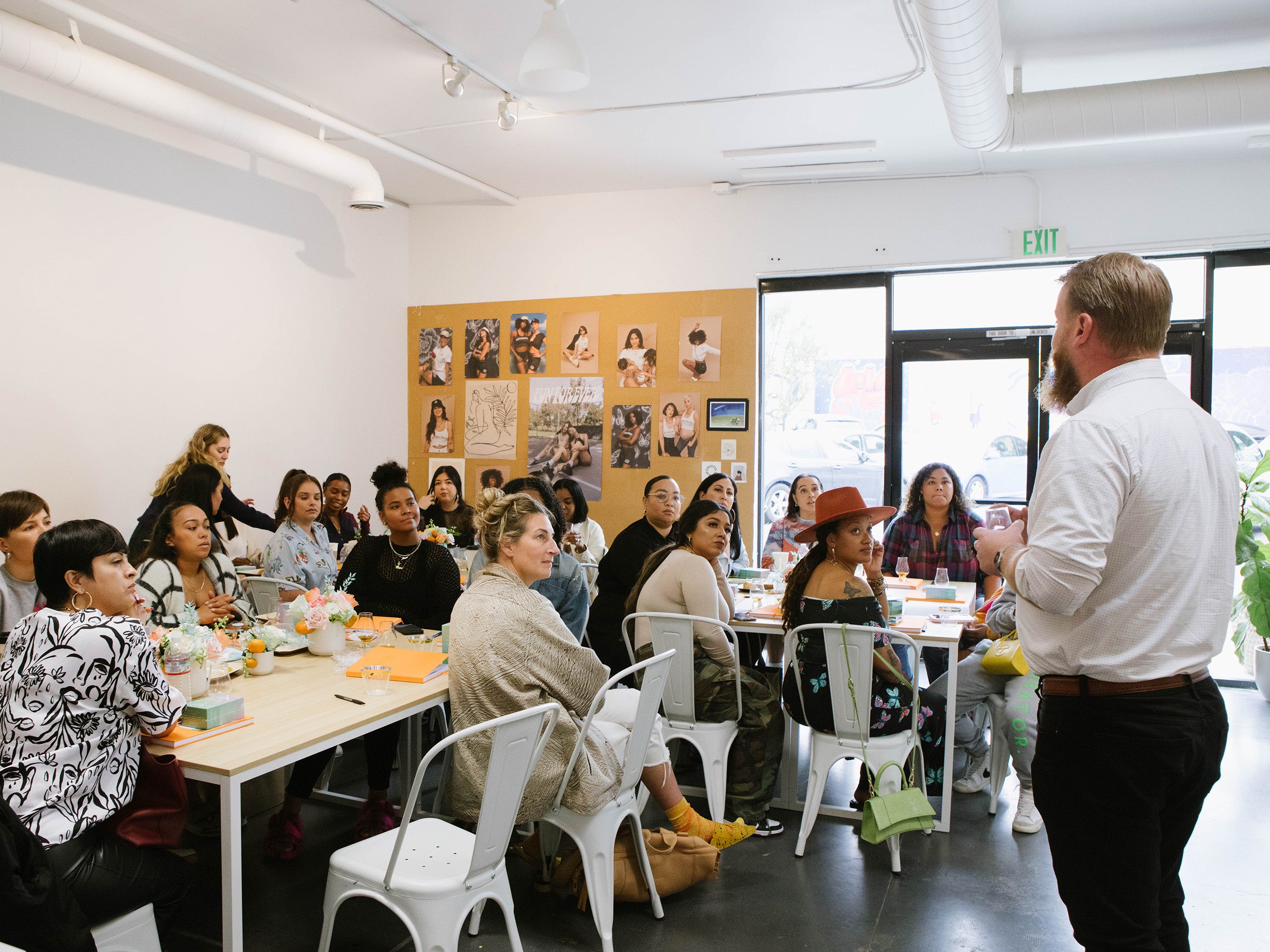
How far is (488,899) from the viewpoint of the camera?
10.7 feet

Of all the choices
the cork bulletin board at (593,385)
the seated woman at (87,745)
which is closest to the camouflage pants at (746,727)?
the seated woman at (87,745)

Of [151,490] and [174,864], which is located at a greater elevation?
[151,490]

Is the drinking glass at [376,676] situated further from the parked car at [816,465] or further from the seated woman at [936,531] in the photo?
the parked car at [816,465]

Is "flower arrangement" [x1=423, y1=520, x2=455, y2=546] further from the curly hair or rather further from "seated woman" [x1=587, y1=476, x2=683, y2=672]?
the curly hair

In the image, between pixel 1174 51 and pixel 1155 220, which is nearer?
pixel 1174 51

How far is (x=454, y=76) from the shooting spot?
16.5 feet

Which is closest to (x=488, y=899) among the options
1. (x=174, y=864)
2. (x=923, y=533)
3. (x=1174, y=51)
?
(x=174, y=864)

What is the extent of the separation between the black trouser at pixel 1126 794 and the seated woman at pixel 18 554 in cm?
371

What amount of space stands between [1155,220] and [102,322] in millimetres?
6766

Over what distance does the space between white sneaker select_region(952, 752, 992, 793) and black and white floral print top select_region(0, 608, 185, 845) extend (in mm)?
3383

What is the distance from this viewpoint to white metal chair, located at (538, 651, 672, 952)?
2.77 metres

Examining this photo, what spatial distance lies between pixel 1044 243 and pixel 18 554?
6.32 m

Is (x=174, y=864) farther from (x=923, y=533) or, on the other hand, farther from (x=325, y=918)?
(x=923, y=533)

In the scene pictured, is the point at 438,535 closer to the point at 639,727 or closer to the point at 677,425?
the point at 639,727
